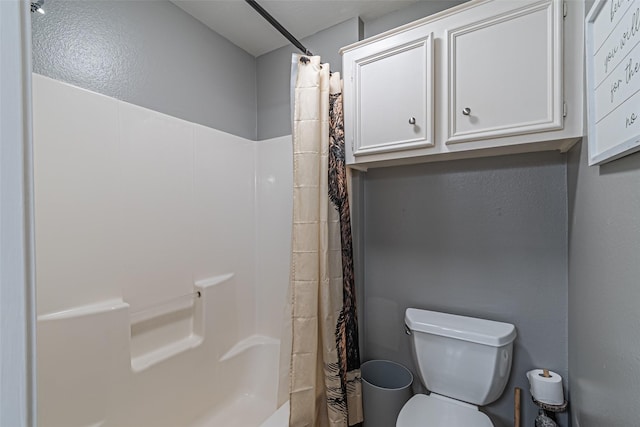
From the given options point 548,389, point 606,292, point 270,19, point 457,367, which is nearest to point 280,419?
point 457,367

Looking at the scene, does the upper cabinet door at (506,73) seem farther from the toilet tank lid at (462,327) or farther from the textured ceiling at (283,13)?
the toilet tank lid at (462,327)

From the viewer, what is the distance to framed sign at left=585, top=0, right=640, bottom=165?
527mm

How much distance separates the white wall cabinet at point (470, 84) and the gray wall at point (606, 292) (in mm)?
205

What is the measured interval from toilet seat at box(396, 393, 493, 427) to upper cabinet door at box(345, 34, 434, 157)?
115cm

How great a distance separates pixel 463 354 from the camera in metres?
1.21

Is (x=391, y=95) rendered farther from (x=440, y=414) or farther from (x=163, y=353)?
(x=163, y=353)

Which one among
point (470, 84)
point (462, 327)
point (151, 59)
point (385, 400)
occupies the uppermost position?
point (151, 59)

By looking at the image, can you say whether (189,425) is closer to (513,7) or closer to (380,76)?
(380,76)

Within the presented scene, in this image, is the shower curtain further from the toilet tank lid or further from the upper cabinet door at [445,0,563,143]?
the upper cabinet door at [445,0,563,143]

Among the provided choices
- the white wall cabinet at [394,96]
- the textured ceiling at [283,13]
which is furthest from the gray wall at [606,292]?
the textured ceiling at [283,13]

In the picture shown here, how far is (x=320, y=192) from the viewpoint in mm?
1296

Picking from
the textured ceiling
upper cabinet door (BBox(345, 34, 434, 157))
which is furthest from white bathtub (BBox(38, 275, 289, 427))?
the textured ceiling

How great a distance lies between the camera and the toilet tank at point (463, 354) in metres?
1.16

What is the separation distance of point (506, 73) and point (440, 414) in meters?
1.40
